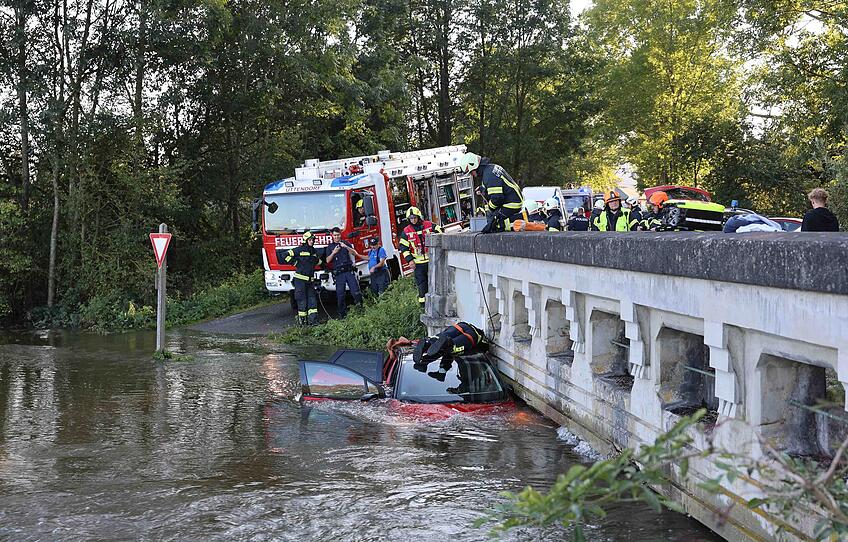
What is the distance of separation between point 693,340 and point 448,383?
3.98 m

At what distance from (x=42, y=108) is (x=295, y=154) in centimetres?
795

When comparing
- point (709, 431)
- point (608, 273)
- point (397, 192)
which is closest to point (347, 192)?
point (397, 192)

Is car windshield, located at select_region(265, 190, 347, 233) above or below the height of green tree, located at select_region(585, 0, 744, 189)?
A: below

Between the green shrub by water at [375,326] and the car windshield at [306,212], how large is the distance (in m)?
2.10

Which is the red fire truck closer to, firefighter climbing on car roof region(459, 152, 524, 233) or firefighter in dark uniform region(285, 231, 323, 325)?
firefighter in dark uniform region(285, 231, 323, 325)

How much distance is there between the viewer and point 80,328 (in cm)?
2377

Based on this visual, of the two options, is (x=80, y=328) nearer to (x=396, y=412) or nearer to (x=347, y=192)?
(x=347, y=192)

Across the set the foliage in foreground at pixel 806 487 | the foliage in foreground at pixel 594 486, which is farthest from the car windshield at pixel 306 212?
the foliage in foreground at pixel 594 486

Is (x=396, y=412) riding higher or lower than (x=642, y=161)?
lower

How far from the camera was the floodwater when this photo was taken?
22.7 ft

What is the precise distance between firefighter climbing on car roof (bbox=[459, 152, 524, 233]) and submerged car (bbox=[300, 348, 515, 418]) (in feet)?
6.07

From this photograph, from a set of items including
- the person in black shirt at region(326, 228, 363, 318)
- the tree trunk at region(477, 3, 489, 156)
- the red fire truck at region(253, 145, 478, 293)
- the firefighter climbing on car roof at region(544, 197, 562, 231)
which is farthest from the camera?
the tree trunk at region(477, 3, 489, 156)

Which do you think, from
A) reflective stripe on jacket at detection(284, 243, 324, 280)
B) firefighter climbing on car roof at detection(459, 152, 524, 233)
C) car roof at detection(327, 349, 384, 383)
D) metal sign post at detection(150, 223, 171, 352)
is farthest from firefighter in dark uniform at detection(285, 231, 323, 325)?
firefighter climbing on car roof at detection(459, 152, 524, 233)

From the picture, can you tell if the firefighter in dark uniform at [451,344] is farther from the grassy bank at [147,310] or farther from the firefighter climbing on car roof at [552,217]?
the grassy bank at [147,310]
